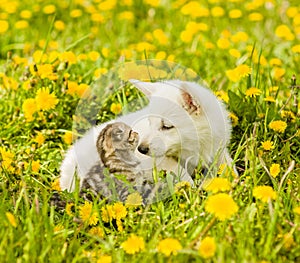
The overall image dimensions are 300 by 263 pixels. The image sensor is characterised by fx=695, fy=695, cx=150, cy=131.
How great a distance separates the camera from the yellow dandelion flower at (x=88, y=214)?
2396 mm

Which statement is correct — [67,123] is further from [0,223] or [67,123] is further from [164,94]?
[0,223]

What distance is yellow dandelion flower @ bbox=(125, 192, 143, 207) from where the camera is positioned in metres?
2.58

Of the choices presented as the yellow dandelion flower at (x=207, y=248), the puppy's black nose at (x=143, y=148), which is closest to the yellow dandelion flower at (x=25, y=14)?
the puppy's black nose at (x=143, y=148)

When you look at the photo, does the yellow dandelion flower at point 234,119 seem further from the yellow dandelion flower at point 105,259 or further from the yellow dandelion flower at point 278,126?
the yellow dandelion flower at point 105,259

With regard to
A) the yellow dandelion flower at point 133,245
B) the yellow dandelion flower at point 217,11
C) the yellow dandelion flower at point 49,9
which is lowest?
the yellow dandelion flower at point 133,245

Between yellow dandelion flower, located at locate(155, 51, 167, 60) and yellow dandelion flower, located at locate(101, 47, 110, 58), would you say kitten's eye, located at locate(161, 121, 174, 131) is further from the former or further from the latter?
yellow dandelion flower, located at locate(101, 47, 110, 58)

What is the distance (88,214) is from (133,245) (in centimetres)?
38

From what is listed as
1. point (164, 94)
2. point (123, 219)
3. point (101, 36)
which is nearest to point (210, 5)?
point (101, 36)

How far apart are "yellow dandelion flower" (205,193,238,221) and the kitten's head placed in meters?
0.59

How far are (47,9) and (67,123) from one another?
1759 mm

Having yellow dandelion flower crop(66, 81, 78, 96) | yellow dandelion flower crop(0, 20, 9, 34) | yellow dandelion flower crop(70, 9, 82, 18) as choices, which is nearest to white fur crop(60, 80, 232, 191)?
yellow dandelion flower crop(66, 81, 78, 96)

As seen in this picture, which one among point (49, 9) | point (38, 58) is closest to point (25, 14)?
point (49, 9)

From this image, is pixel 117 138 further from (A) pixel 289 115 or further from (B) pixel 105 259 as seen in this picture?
(A) pixel 289 115

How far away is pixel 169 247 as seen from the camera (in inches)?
79.7
